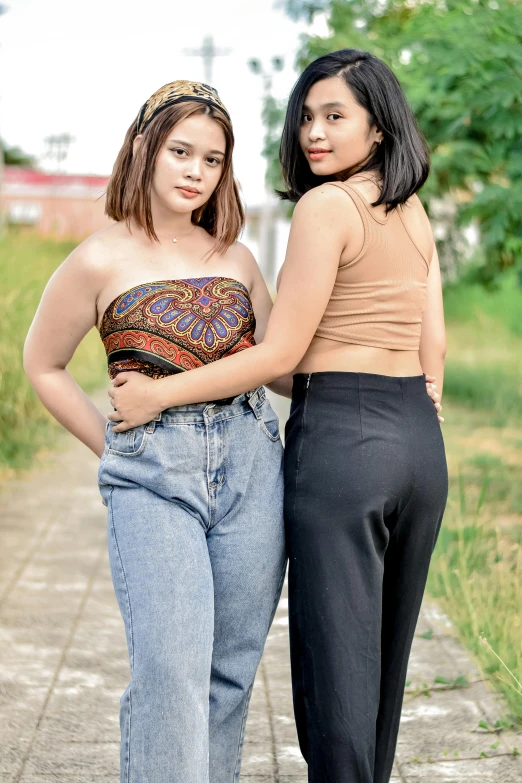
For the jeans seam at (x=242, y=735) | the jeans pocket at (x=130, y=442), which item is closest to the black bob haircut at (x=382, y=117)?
the jeans pocket at (x=130, y=442)

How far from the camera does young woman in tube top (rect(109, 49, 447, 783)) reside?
2.41m

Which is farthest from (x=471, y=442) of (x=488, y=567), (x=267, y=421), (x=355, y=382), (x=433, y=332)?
(x=355, y=382)

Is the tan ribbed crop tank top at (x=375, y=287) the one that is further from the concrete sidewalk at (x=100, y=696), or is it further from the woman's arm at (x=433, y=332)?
the concrete sidewalk at (x=100, y=696)

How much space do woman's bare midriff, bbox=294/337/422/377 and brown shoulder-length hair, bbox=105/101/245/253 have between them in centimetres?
40

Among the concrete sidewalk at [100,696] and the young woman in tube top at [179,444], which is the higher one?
the young woman in tube top at [179,444]

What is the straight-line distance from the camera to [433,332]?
2752 mm

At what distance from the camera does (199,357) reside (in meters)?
2.51

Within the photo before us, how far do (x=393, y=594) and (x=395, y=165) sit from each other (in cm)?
105

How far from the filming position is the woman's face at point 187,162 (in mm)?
2551

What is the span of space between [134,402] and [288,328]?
1.31 feet

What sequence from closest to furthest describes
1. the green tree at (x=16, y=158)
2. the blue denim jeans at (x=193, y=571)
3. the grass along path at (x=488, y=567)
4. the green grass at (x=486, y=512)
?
the blue denim jeans at (x=193, y=571) → the grass along path at (x=488, y=567) → the green grass at (x=486, y=512) → the green tree at (x=16, y=158)

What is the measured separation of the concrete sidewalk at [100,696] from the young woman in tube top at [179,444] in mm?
897

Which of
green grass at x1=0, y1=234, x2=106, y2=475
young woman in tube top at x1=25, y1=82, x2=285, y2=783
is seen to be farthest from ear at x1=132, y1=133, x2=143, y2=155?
green grass at x1=0, y1=234, x2=106, y2=475

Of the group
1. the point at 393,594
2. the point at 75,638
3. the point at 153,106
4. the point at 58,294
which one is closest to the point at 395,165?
the point at 153,106
